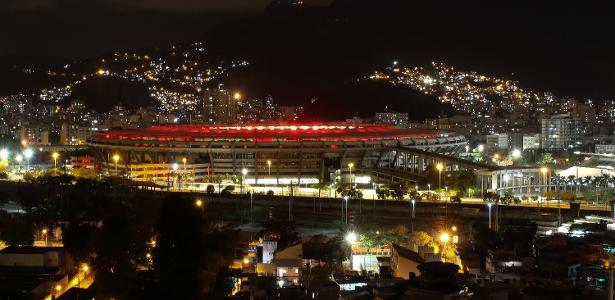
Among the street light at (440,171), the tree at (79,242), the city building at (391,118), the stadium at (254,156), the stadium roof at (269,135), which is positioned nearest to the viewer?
the tree at (79,242)

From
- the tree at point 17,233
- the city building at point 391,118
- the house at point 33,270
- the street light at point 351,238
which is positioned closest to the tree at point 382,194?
the street light at point 351,238

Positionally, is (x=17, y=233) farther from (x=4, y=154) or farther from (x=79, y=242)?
(x=4, y=154)

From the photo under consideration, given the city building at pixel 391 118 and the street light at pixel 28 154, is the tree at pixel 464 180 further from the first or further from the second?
the city building at pixel 391 118

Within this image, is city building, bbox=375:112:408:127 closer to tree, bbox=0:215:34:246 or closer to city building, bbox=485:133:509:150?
city building, bbox=485:133:509:150

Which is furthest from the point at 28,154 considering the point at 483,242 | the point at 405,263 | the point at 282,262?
the point at 405,263

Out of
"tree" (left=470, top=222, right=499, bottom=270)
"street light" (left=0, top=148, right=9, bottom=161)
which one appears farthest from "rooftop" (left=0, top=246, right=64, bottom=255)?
"street light" (left=0, top=148, right=9, bottom=161)

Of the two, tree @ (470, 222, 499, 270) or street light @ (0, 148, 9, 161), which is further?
street light @ (0, 148, 9, 161)

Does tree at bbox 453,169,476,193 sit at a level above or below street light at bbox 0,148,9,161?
below

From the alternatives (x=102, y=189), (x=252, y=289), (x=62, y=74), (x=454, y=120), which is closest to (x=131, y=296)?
(x=252, y=289)
